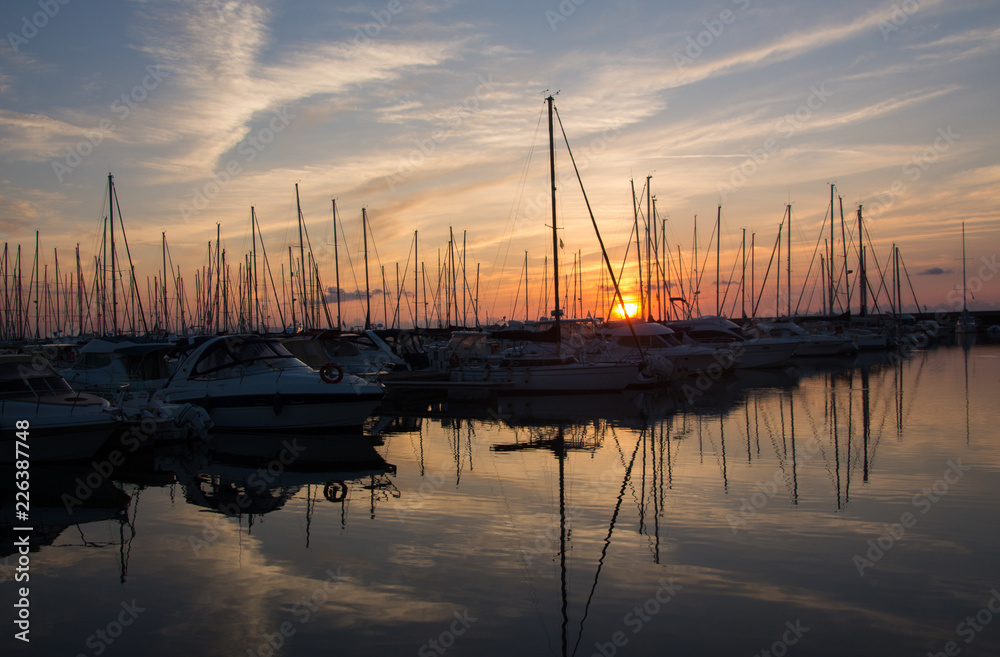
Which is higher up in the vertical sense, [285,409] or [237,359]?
[237,359]

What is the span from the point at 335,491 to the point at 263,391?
23.6 ft

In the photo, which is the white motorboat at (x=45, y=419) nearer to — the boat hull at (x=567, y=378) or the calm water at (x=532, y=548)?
the calm water at (x=532, y=548)

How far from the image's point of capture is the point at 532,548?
9828 mm

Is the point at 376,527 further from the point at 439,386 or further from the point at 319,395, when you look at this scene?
the point at 439,386

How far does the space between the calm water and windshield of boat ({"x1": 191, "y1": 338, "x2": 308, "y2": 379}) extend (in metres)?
2.66

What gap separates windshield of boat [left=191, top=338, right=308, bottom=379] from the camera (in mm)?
20812

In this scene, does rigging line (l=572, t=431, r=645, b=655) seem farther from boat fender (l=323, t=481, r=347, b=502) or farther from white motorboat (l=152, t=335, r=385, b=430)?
white motorboat (l=152, t=335, r=385, b=430)

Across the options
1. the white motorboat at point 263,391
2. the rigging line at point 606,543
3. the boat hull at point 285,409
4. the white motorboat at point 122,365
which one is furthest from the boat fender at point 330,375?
the rigging line at point 606,543

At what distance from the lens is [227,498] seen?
13281 millimetres

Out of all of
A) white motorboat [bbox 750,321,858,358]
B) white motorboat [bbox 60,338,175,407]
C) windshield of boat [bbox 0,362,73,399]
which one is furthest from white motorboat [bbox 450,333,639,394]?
white motorboat [bbox 750,321,858,358]

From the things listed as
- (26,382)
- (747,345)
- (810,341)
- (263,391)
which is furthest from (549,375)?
(810,341)

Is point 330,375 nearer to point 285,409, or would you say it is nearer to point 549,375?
point 285,409

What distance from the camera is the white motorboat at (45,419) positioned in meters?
14.9

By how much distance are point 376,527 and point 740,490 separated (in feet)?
21.3
